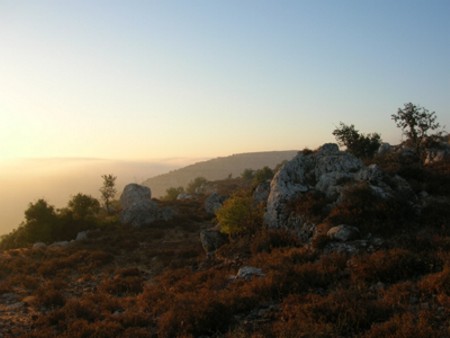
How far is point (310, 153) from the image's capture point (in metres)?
29.5

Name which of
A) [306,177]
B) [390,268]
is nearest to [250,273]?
[390,268]

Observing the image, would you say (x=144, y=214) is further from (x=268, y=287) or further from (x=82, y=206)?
(x=268, y=287)

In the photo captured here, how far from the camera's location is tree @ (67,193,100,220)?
43.0 meters

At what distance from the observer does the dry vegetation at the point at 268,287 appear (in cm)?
1033

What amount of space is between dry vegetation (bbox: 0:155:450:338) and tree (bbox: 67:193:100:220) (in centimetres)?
1446

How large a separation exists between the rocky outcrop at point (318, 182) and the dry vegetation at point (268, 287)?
84cm

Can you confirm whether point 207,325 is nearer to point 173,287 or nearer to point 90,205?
point 173,287

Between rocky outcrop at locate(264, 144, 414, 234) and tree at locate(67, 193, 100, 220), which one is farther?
tree at locate(67, 193, 100, 220)

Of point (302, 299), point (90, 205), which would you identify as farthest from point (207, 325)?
point (90, 205)

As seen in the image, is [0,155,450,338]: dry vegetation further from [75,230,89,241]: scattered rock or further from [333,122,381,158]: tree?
[333,122,381,158]: tree

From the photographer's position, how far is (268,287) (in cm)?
1349

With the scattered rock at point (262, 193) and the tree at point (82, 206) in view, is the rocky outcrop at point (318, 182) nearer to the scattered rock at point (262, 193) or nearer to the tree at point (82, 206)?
the scattered rock at point (262, 193)

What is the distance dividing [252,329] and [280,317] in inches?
38.8

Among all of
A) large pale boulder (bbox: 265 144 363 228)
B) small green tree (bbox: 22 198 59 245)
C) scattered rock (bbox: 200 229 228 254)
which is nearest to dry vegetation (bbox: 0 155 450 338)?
scattered rock (bbox: 200 229 228 254)
